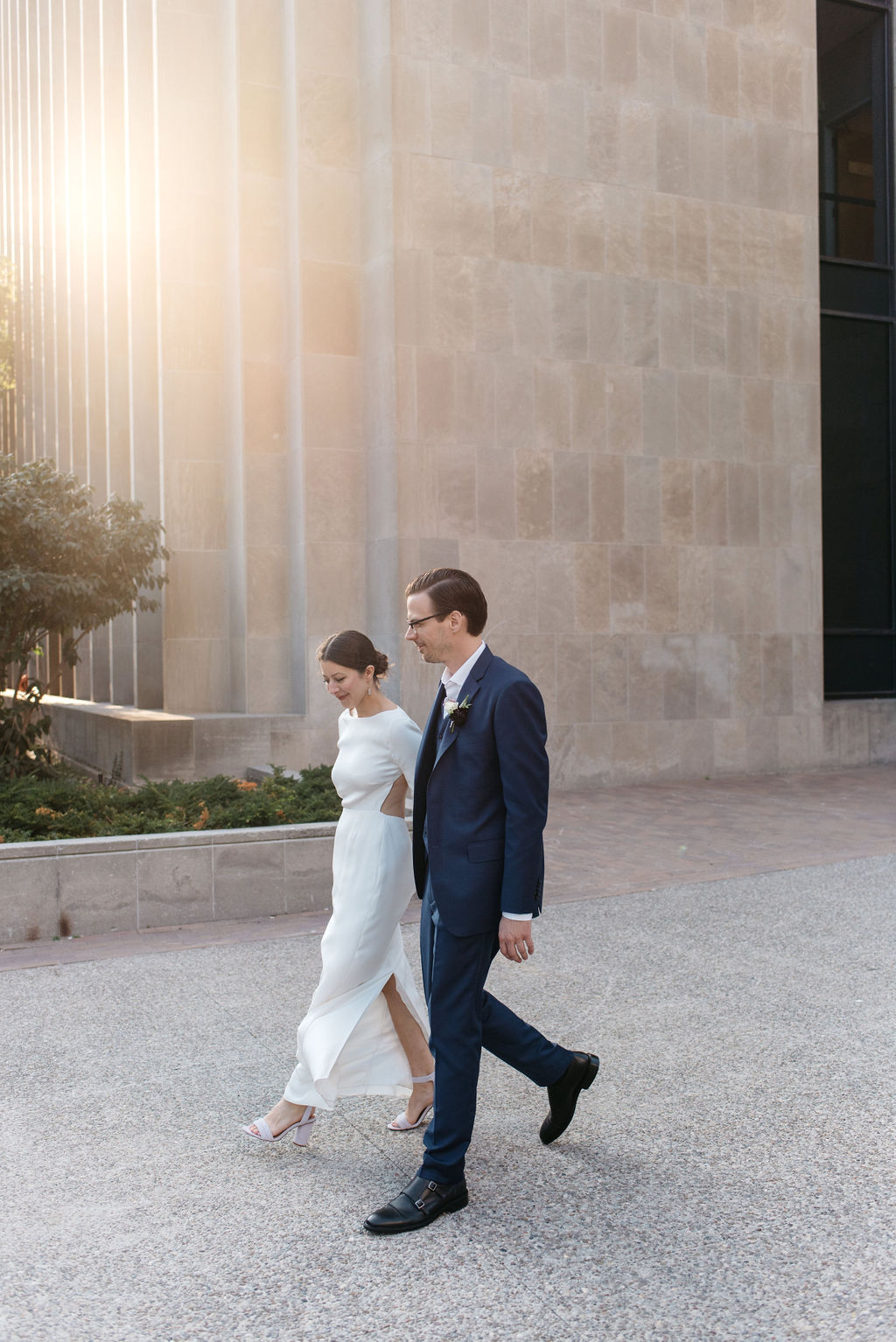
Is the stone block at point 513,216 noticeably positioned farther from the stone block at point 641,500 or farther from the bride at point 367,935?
the bride at point 367,935

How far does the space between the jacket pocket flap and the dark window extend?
14157mm

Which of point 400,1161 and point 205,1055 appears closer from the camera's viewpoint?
point 400,1161

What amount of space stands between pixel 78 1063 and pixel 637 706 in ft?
35.3

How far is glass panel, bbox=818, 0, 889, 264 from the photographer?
56.5ft

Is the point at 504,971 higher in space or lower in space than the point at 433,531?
lower

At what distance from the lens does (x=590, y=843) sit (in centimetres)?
1066

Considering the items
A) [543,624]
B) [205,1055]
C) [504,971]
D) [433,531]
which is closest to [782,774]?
[543,624]

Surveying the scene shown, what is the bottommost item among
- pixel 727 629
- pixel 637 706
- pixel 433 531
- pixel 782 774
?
pixel 782 774

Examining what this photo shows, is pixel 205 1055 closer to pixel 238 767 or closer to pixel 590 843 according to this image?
pixel 590 843

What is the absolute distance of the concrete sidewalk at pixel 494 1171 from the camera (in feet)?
10.4

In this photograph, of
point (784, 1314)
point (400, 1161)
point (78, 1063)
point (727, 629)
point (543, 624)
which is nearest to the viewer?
point (784, 1314)

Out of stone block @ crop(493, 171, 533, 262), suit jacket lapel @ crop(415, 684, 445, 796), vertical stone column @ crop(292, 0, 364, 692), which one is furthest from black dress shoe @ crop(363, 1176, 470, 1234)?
stone block @ crop(493, 171, 533, 262)

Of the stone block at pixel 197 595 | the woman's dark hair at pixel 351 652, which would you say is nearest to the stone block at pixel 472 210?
the stone block at pixel 197 595

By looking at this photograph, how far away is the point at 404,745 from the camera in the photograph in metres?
4.36
